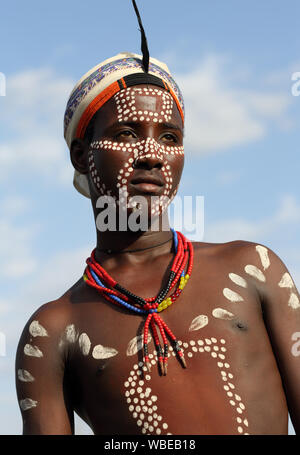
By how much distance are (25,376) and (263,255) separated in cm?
154

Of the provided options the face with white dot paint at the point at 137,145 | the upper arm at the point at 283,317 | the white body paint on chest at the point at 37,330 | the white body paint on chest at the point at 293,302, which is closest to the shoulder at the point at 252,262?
the upper arm at the point at 283,317

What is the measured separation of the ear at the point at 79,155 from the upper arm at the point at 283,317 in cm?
121

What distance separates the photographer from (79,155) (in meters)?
5.04

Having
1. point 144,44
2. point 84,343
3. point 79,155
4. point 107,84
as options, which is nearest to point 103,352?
point 84,343

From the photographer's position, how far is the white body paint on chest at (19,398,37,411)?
456 cm

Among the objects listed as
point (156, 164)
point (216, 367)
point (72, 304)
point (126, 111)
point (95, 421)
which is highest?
point (126, 111)

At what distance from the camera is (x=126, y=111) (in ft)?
15.4

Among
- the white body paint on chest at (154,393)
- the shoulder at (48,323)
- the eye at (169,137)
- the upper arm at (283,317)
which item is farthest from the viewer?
the eye at (169,137)

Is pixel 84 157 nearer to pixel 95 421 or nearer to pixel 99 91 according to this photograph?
pixel 99 91

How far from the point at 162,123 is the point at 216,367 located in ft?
4.72

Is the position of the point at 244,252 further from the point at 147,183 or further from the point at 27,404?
the point at 27,404

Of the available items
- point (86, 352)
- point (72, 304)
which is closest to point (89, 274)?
point (72, 304)

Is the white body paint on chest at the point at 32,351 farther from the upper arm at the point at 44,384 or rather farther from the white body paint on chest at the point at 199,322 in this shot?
the white body paint on chest at the point at 199,322

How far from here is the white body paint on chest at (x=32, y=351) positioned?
4.59 meters
